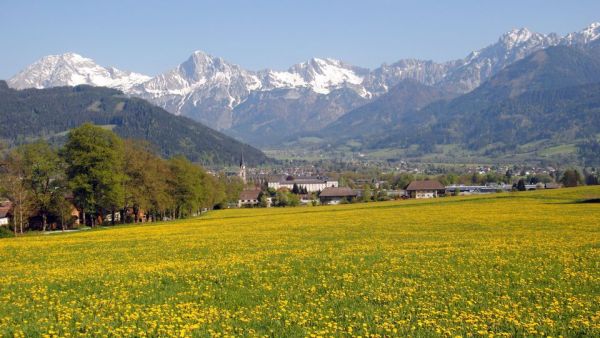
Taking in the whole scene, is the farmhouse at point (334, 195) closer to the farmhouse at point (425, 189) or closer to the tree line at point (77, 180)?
the farmhouse at point (425, 189)

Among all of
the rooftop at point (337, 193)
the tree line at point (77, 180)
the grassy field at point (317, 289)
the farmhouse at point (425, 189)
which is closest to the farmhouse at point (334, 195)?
the rooftop at point (337, 193)

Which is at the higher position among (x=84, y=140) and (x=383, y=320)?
(x=84, y=140)

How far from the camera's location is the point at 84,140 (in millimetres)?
75000

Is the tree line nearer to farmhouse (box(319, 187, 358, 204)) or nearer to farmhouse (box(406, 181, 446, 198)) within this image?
farmhouse (box(319, 187, 358, 204))

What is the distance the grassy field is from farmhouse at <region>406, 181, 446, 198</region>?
13528cm

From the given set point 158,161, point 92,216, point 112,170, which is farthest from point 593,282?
point 158,161

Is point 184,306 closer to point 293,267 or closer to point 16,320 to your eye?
point 16,320

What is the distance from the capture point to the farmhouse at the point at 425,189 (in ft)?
561

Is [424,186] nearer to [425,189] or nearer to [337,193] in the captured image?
[425,189]

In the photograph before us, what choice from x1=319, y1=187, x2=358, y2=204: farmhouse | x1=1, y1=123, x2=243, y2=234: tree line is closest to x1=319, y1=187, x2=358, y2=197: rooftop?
x1=319, y1=187, x2=358, y2=204: farmhouse

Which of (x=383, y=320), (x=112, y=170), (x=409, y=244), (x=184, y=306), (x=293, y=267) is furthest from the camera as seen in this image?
(x=112, y=170)

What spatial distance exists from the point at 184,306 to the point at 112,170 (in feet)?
207

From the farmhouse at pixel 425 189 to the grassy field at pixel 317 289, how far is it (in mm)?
135284

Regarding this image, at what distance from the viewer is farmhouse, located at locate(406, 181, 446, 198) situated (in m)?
171
